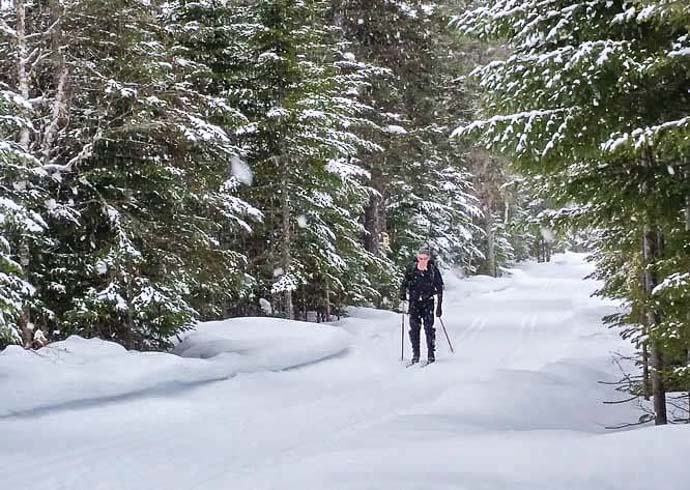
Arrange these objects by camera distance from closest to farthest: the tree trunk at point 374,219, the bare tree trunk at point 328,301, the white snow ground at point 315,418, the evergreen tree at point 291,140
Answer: the white snow ground at point 315,418
the evergreen tree at point 291,140
the bare tree trunk at point 328,301
the tree trunk at point 374,219

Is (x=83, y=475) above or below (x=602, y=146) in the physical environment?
below

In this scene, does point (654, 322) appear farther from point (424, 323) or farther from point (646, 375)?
point (424, 323)

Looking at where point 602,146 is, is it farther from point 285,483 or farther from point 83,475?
point 83,475

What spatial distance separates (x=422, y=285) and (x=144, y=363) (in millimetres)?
5652

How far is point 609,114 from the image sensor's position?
22.3ft

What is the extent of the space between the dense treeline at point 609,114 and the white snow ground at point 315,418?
1.86 m

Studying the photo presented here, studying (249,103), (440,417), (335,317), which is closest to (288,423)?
(440,417)

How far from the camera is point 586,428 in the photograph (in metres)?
7.85

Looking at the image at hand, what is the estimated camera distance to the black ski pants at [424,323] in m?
12.2

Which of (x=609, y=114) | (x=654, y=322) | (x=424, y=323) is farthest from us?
(x=424, y=323)

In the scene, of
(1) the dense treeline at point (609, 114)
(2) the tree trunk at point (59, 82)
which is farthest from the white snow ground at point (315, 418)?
(2) the tree trunk at point (59, 82)

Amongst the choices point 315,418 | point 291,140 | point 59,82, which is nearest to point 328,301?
point 291,140

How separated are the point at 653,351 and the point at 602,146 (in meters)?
3.11

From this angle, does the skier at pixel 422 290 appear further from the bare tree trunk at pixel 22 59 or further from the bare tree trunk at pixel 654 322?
the bare tree trunk at pixel 22 59
